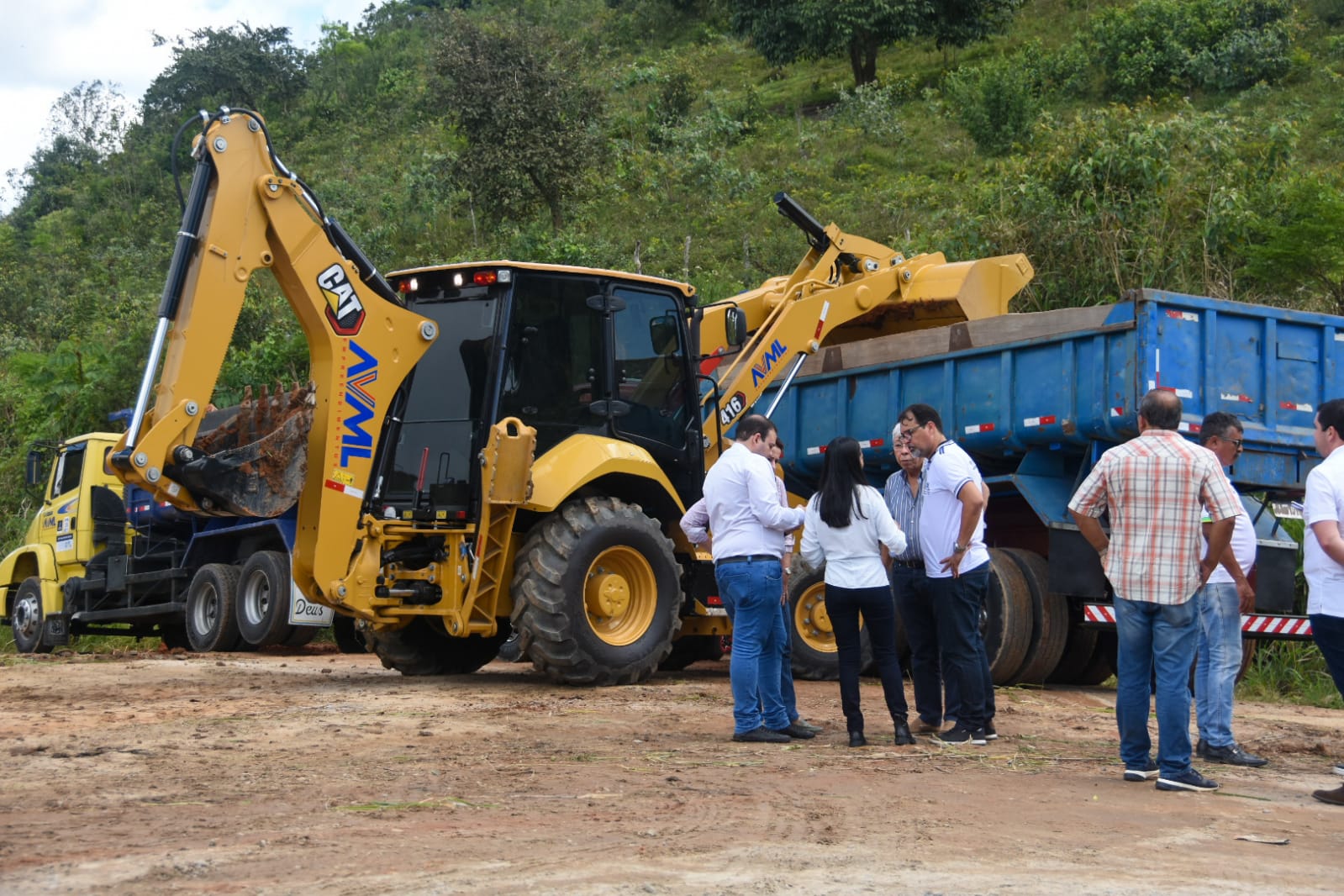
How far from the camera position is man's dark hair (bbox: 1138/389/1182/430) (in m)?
6.22

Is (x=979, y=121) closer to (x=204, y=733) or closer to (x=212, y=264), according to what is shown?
(x=212, y=264)

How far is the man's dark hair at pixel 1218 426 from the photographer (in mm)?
7027

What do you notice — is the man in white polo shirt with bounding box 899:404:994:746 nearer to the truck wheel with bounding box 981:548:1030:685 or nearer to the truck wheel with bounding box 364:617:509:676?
the truck wheel with bounding box 981:548:1030:685

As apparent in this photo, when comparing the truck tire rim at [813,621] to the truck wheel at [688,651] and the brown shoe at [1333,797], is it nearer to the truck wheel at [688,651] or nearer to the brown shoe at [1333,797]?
the truck wheel at [688,651]

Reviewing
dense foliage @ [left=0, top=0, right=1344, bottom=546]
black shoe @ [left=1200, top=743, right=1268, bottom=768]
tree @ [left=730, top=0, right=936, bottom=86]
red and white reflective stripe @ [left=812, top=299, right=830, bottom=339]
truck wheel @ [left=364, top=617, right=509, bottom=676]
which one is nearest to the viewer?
black shoe @ [left=1200, top=743, right=1268, bottom=768]

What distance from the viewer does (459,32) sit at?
2805cm

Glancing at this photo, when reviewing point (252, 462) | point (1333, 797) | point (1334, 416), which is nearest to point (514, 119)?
point (252, 462)

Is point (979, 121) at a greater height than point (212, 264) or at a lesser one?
greater

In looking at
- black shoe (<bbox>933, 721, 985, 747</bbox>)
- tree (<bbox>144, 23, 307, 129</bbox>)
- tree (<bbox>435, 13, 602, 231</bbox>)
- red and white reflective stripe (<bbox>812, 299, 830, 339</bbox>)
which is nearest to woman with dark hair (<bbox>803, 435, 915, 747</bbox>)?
black shoe (<bbox>933, 721, 985, 747</bbox>)

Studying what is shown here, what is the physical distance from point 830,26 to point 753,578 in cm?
3354

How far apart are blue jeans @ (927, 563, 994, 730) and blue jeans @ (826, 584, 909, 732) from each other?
251 millimetres

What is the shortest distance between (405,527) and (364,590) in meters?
0.48

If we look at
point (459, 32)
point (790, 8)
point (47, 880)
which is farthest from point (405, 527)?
point (790, 8)

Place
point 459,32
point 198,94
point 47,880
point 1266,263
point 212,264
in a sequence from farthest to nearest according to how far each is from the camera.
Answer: point 198,94
point 459,32
point 1266,263
point 212,264
point 47,880
